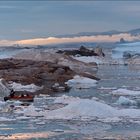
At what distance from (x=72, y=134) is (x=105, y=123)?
1613 millimetres

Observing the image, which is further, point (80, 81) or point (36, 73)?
point (36, 73)

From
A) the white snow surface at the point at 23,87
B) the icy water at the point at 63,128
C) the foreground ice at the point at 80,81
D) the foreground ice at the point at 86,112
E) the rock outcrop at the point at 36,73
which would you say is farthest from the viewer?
the foreground ice at the point at 80,81

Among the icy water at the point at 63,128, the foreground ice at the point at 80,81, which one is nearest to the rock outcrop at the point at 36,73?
the foreground ice at the point at 80,81

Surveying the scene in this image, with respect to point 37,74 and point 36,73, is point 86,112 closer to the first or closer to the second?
point 37,74

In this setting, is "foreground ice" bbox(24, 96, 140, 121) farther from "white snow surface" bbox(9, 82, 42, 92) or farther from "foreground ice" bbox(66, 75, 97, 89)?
"foreground ice" bbox(66, 75, 97, 89)

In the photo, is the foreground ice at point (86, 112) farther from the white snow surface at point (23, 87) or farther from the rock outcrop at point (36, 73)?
the rock outcrop at point (36, 73)

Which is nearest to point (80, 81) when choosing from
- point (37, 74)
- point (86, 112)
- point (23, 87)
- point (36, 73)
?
point (37, 74)

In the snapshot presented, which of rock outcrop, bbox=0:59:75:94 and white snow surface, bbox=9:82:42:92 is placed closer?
white snow surface, bbox=9:82:42:92

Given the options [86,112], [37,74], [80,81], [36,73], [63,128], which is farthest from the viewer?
[36,73]

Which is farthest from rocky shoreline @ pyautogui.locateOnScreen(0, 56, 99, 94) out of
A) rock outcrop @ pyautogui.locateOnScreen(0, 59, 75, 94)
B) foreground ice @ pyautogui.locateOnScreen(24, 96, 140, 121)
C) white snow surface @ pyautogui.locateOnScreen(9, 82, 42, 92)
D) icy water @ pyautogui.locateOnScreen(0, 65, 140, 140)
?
icy water @ pyautogui.locateOnScreen(0, 65, 140, 140)

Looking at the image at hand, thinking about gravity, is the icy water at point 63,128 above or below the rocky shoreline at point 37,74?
above

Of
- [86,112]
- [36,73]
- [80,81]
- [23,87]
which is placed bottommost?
[80,81]

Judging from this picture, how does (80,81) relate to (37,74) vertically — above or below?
below

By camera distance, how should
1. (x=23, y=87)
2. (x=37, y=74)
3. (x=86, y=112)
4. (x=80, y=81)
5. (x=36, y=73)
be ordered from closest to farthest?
(x=86, y=112) → (x=23, y=87) → (x=80, y=81) → (x=37, y=74) → (x=36, y=73)
